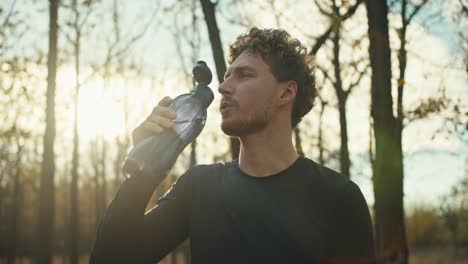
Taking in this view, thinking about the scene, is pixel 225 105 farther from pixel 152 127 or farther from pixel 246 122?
pixel 152 127

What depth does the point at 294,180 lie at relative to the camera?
115 inches

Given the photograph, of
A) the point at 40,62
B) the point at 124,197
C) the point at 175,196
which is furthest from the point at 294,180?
the point at 40,62

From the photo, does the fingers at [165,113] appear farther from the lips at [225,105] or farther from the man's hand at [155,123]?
the lips at [225,105]

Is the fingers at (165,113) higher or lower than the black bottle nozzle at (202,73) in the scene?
lower

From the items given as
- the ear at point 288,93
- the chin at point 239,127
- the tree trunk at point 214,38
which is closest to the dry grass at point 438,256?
the tree trunk at point 214,38

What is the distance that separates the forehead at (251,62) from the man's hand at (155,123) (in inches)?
35.4

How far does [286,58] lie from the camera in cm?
338

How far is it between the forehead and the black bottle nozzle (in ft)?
1.25

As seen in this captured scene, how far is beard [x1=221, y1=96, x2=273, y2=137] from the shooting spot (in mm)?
3023

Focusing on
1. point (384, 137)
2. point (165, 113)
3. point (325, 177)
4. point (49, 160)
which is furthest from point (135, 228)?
point (49, 160)

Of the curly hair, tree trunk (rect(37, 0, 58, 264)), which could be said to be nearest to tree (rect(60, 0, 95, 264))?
tree trunk (rect(37, 0, 58, 264))

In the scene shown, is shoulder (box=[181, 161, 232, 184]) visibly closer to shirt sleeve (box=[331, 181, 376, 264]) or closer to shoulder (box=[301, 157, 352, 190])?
shoulder (box=[301, 157, 352, 190])

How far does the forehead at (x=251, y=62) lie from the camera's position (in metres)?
3.23

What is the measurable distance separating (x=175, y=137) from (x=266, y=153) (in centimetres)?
75
